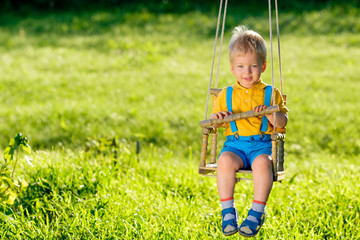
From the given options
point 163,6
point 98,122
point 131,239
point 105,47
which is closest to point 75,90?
point 98,122

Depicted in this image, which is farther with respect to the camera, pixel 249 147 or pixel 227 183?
pixel 249 147

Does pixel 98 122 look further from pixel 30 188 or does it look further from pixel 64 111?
pixel 30 188

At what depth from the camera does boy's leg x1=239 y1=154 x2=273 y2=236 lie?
2936 millimetres

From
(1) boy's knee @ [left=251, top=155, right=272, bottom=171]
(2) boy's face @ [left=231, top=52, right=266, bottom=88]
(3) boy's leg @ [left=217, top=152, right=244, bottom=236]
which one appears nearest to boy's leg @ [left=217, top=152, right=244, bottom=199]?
(3) boy's leg @ [left=217, top=152, right=244, bottom=236]

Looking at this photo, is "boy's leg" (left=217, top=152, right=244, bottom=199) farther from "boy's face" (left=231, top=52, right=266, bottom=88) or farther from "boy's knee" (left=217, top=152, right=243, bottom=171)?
"boy's face" (left=231, top=52, right=266, bottom=88)

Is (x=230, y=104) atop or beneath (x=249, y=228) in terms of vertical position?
atop

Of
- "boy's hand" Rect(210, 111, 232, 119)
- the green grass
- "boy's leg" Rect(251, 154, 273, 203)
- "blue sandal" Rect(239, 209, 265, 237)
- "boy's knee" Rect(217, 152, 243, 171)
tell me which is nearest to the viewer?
"blue sandal" Rect(239, 209, 265, 237)

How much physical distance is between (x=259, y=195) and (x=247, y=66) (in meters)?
0.85

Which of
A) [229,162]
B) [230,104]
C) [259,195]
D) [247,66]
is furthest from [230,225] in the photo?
[247,66]

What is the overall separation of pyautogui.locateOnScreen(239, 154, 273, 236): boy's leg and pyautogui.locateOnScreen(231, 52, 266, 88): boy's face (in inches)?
21.7

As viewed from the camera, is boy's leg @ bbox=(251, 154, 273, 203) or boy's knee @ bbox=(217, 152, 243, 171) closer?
boy's leg @ bbox=(251, 154, 273, 203)

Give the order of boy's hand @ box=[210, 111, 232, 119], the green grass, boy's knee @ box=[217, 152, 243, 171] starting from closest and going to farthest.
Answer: boy's knee @ box=[217, 152, 243, 171], boy's hand @ box=[210, 111, 232, 119], the green grass

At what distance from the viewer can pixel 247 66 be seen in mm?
3156

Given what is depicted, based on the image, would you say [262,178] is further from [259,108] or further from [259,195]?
[259,108]
